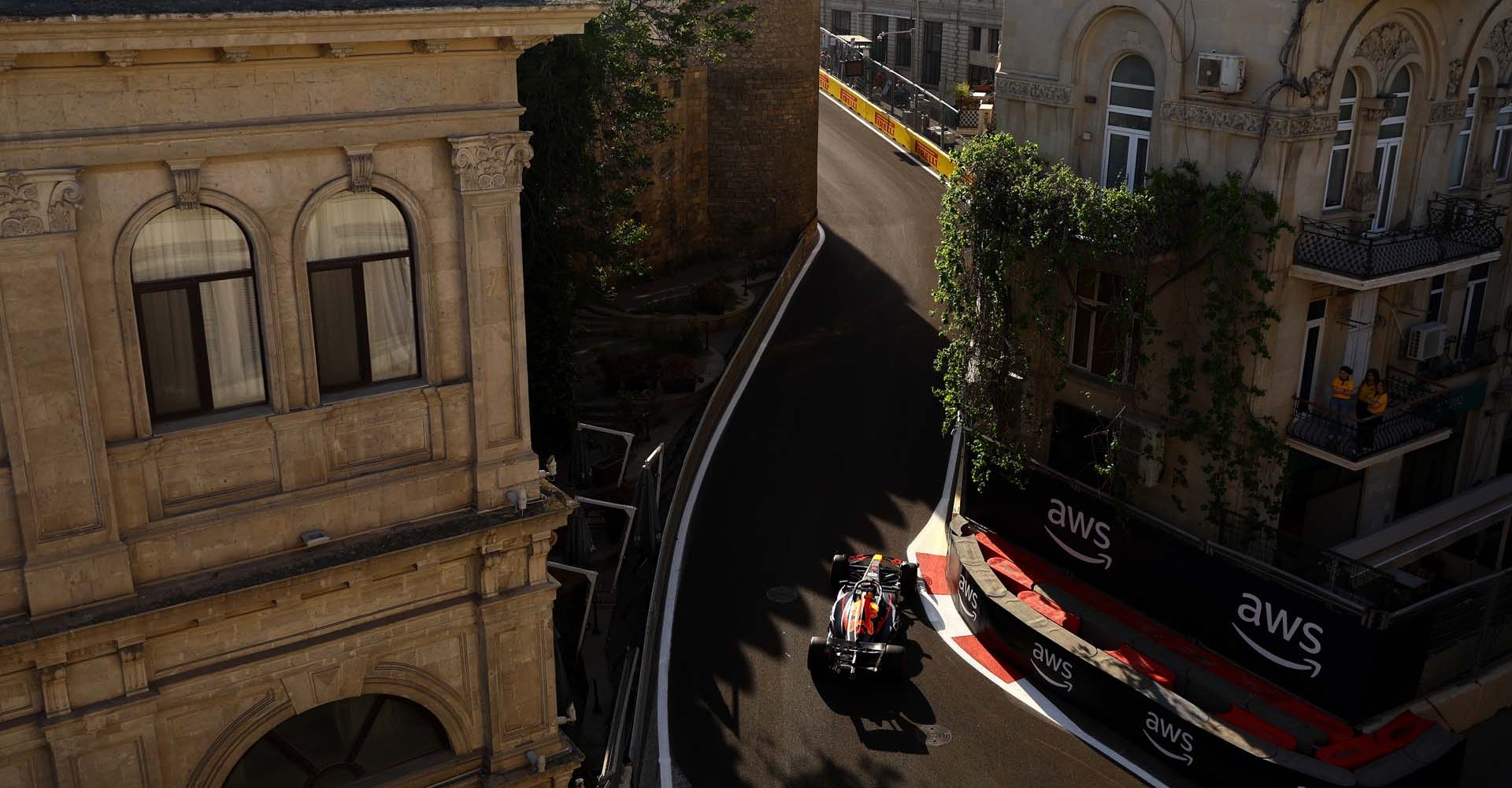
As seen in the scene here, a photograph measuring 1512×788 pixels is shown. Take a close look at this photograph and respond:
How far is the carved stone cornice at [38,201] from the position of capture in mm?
11625

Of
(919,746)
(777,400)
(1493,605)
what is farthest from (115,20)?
(777,400)

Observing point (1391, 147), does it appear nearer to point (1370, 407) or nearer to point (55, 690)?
point (1370, 407)

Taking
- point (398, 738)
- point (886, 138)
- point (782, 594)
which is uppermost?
point (886, 138)

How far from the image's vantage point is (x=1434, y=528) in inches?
1069

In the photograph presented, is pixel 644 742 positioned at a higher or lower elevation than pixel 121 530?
lower

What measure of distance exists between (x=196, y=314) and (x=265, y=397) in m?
1.11

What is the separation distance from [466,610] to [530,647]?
3.18ft

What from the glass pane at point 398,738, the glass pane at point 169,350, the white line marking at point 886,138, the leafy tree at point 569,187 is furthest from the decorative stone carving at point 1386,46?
the white line marking at point 886,138

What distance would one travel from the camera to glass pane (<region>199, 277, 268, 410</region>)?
13.3m

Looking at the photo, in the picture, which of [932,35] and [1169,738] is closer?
[1169,738]

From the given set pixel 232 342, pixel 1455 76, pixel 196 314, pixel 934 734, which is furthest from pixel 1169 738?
pixel 196 314

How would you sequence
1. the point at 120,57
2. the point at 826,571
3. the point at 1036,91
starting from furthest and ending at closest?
the point at 826,571 < the point at 1036,91 < the point at 120,57

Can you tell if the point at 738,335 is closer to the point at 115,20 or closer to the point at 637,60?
the point at 637,60

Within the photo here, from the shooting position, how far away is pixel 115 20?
11.4 metres
